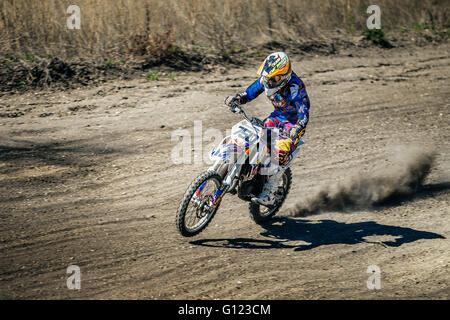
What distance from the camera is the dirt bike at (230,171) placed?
5211 millimetres

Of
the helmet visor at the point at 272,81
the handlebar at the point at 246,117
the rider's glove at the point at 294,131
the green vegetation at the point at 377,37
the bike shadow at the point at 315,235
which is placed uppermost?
the green vegetation at the point at 377,37

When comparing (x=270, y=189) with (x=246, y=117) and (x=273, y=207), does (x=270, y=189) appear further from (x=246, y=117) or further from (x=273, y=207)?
(x=246, y=117)

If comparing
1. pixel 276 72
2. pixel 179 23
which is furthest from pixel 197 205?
pixel 179 23

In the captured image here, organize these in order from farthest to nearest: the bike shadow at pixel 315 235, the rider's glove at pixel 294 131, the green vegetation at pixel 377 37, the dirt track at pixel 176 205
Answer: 1. the green vegetation at pixel 377 37
2. the bike shadow at pixel 315 235
3. the rider's glove at pixel 294 131
4. the dirt track at pixel 176 205

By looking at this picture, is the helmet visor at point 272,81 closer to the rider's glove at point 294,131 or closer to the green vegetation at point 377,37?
the rider's glove at point 294,131

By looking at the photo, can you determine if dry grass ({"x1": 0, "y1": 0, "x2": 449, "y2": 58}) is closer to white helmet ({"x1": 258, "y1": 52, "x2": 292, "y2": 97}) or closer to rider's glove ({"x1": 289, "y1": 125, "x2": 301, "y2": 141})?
white helmet ({"x1": 258, "y1": 52, "x2": 292, "y2": 97})

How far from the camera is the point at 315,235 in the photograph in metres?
5.95

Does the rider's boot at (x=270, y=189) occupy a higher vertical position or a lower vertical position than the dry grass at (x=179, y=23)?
lower

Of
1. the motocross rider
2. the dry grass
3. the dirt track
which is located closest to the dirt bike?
the motocross rider

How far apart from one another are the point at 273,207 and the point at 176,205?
54.7 inches

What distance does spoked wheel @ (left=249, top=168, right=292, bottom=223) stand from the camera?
6.11 meters

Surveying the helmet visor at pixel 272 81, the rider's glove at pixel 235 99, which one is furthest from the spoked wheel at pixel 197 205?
the helmet visor at pixel 272 81

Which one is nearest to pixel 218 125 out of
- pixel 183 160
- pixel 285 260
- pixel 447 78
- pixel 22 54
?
pixel 183 160

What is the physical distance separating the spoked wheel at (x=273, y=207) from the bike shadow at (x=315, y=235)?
125 mm
